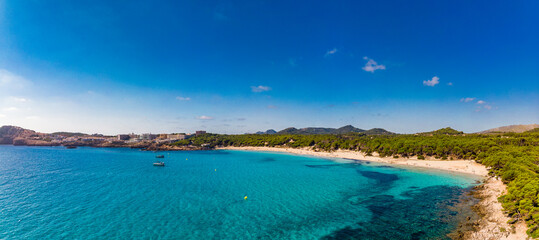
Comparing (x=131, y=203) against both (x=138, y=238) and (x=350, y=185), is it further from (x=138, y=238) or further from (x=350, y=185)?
(x=350, y=185)

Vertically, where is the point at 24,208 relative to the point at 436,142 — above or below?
below

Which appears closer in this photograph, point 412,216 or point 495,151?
point 412,216

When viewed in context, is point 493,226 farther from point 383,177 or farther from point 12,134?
point 12,134

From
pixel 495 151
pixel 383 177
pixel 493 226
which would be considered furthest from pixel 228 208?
pixel 495 151

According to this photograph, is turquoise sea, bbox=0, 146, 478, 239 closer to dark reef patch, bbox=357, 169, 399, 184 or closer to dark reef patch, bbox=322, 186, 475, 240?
dark reef patch, bbox=322, 186, 475, 240

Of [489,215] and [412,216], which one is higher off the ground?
[489,215]

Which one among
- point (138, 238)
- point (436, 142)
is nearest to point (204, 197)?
point (138, 238)
